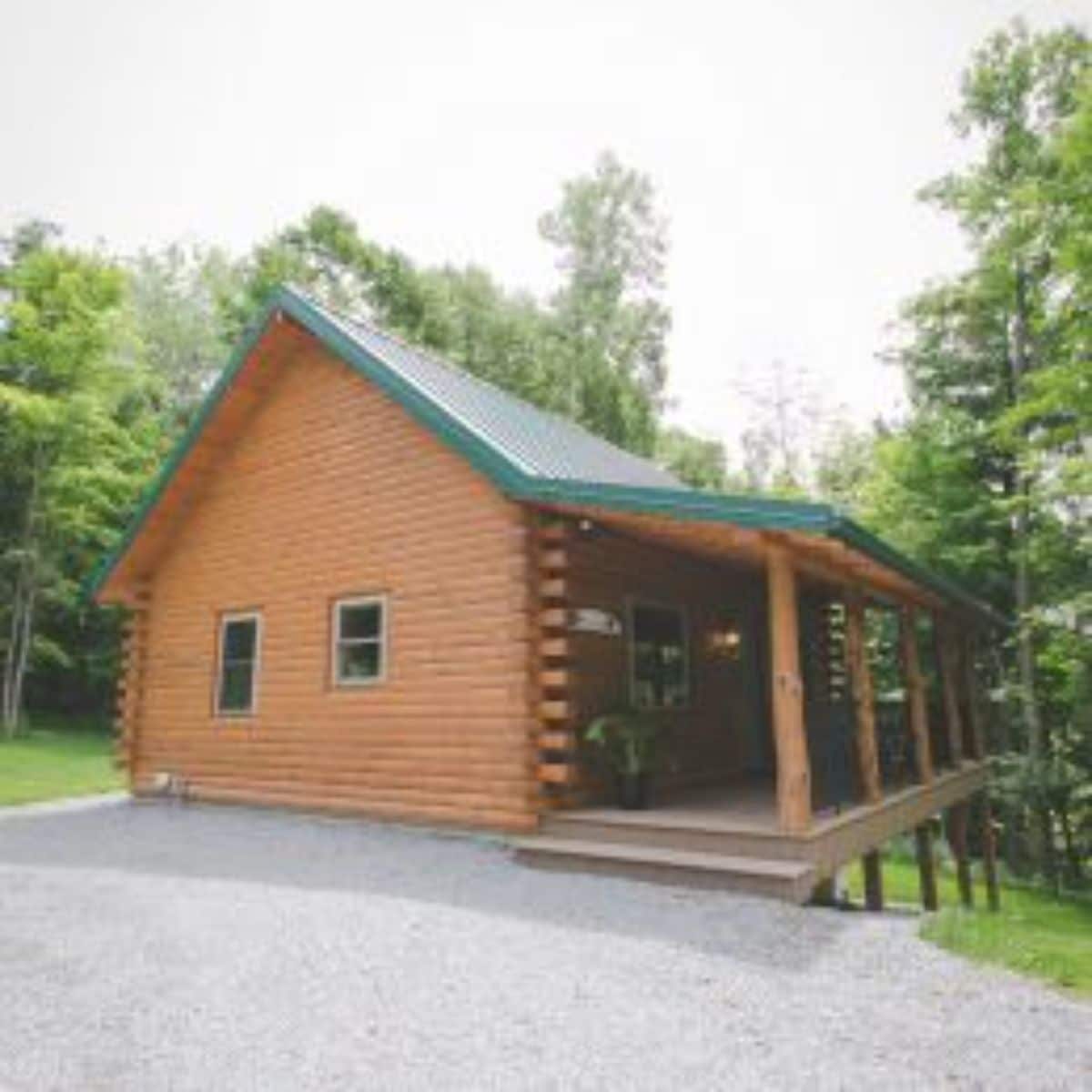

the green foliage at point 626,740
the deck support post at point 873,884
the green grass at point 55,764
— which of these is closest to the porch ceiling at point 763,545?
the green foliage at point 626,740

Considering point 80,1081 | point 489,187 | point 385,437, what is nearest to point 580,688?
point 385,437

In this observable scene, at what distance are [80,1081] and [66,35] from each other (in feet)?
45.4

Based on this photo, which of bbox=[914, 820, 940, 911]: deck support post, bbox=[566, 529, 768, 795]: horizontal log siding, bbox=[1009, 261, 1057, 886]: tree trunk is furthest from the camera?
bbox=[1009, 261, 1057, 886]: tree trunk

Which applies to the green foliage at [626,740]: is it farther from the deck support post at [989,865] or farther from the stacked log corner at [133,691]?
the deck support post at [989,865]

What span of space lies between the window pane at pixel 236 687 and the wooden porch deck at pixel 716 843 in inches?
216

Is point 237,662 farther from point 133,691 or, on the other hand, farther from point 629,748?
point 629,748

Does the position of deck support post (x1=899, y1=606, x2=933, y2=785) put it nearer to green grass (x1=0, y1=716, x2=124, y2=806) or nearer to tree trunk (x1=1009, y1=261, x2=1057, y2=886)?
tree trunk (x1=1009, y1=261, x2=1057, y2=886)

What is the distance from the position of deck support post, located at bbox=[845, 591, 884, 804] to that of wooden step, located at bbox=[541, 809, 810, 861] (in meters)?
2.13

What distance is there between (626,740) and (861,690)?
2337 mm

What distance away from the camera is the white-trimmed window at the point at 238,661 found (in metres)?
11.9

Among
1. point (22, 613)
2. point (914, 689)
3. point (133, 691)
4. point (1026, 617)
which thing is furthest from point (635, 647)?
point (22, 613)

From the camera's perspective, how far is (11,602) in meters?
24.4

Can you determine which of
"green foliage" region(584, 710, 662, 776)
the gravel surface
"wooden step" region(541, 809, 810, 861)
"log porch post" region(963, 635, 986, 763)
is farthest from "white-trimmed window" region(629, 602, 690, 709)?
"log porch post" region(963, 635, 986, 763)

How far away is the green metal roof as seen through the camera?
7.16m
